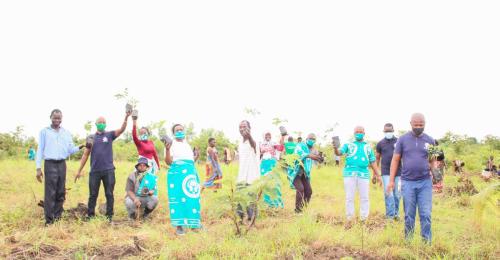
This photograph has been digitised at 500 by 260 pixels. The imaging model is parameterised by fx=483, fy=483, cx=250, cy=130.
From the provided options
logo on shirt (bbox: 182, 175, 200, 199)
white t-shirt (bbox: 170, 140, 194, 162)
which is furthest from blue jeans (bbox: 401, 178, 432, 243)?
white t-shirt (bbox: 170, 140, 194, 162)

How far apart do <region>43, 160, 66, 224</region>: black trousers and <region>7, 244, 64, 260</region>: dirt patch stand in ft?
6.22

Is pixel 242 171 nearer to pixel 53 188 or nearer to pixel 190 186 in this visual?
pixel 190 186

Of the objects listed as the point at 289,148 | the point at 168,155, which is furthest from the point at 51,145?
the point at 289,148

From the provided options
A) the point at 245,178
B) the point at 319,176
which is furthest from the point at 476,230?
the point at 319,176

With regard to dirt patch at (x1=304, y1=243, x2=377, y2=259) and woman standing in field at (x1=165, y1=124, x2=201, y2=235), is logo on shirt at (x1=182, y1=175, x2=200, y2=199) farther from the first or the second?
dirt patch at (x1=304, y1=243, x2=377, y2=259)

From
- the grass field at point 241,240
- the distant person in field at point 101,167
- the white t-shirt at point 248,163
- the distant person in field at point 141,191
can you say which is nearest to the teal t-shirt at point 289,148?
the grass field at point 241,240

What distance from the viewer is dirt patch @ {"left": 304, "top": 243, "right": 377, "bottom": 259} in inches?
198

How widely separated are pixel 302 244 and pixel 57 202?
4283 millimetres

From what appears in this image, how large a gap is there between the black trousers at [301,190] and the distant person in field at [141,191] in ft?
7.91

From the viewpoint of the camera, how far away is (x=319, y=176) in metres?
16.2

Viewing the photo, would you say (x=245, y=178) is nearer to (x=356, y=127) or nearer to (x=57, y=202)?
(x=356, y=127)

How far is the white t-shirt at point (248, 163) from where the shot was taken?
7426 mm

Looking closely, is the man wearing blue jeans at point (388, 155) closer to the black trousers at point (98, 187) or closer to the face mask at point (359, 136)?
the face mask at point (359, 136)

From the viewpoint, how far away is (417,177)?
19.1 feet
